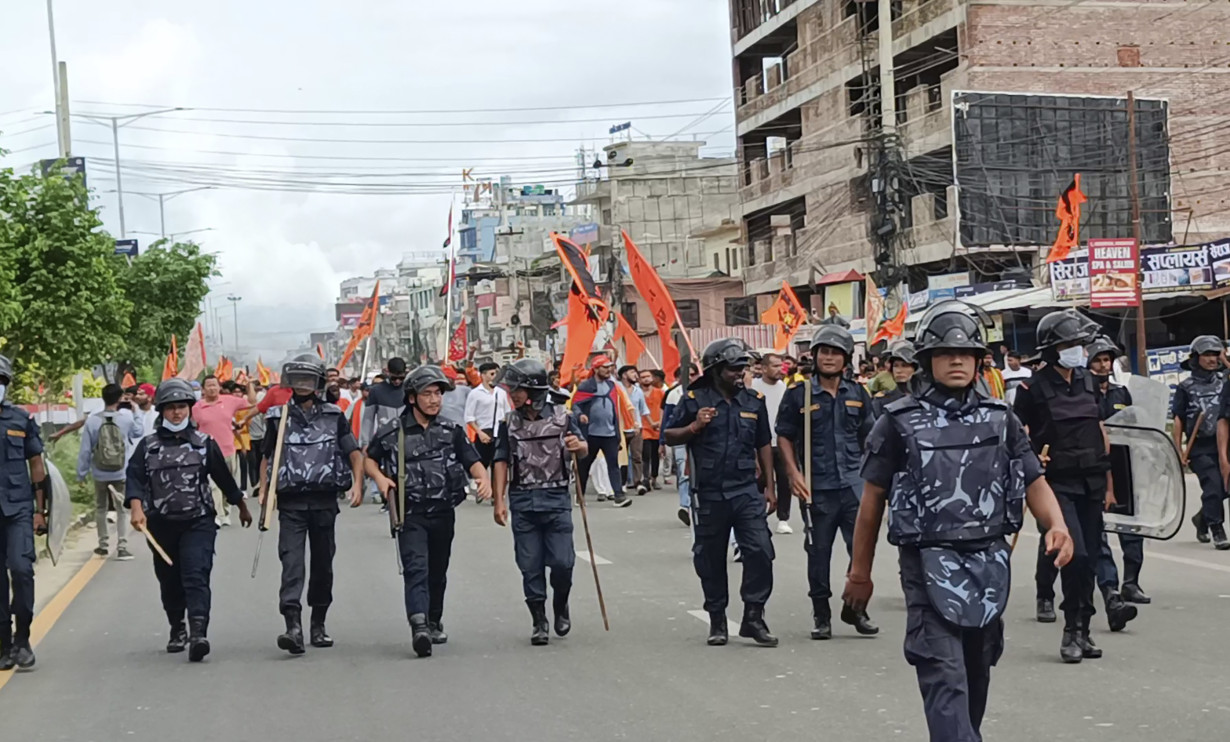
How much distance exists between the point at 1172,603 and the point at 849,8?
38.6m

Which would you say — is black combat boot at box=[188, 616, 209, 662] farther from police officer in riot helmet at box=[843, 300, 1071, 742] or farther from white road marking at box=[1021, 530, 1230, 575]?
white road marking at box=[1021, 530, 1230, 575]

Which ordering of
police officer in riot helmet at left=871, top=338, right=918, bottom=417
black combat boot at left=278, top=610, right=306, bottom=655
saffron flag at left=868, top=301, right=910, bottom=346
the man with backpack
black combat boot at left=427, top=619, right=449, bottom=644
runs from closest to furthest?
black combat boot at left=278, top=610, right=306, bottom=655 < black combat boot at left=427, top=619, right=449, bottom=644 < police officer in riot helmet at left=871, top=338, right=918, bottom=417 < the man with backpack < saffron flag at left=868, top=301, right=910, bottom=346

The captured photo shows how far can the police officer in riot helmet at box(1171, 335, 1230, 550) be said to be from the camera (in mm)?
14438

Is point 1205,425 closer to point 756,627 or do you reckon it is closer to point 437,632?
point 756,627

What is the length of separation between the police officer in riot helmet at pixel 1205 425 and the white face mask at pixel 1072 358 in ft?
18.5

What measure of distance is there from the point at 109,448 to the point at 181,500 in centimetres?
643

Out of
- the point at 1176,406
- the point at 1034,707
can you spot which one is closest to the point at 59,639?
the point at 1034,707

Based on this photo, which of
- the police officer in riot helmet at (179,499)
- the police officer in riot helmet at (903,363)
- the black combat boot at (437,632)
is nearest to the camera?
the police officer in riot helmet at (179,499)

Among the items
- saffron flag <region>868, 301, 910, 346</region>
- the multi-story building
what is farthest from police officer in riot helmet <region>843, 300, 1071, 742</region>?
the multi-story building

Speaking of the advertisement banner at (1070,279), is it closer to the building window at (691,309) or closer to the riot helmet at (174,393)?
the riot helmet at (174,393)

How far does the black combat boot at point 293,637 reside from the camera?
10.1 m

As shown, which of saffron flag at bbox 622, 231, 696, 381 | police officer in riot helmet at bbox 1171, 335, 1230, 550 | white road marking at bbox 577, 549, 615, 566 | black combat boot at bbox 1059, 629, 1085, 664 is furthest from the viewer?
saffron flag at bbox 622, 231, 696, 381

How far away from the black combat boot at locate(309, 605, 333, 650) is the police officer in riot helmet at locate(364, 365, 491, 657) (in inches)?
23.1

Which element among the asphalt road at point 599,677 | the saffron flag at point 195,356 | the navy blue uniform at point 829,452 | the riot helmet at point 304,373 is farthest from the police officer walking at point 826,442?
the saffron flag at point 195,356
